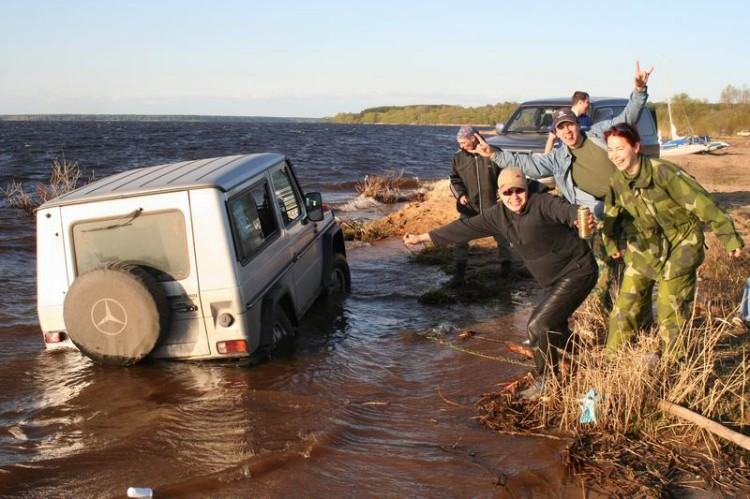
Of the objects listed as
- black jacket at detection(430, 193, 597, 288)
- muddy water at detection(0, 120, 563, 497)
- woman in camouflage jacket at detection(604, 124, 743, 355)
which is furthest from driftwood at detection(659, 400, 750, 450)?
black jacket at detection(430, 193, 597, 288)

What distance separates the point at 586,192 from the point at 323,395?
2.88m

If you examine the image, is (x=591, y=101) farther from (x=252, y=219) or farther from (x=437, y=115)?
(x=437, y=115)

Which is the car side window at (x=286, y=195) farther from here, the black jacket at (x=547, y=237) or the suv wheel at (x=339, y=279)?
the black jacket at (x=547, y=237)

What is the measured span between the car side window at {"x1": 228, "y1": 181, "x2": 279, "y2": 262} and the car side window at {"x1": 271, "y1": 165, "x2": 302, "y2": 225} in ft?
0.93

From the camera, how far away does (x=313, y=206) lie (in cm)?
736

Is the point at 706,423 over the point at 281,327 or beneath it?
beneath

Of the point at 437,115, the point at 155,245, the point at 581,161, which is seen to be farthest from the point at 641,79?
the point at 437,115

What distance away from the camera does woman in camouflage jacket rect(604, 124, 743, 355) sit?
179 inches

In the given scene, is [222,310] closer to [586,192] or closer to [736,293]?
[586,192]

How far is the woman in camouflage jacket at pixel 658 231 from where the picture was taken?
4539 millimetres

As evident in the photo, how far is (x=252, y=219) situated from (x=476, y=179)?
10.3ft

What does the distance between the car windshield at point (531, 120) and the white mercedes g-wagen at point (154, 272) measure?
7378 millimetres

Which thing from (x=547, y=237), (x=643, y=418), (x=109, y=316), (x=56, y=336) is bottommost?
(x=643, y=418)

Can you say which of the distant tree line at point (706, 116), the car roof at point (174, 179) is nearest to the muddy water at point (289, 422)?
the car roof at point (174, 179)
